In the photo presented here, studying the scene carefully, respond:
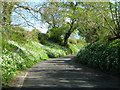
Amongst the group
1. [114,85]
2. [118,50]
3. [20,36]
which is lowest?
[114,85]

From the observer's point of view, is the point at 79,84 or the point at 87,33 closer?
the point at 79,84

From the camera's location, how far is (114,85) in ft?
22.7

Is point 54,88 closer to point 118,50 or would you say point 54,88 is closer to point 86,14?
point 118,50

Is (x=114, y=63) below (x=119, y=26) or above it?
below

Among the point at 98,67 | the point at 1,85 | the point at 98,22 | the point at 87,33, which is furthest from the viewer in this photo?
the point at 87,33

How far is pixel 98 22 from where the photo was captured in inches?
546

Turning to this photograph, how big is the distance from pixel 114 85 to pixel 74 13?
978 cm

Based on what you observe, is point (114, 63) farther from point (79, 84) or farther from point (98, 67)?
point (79, 84)

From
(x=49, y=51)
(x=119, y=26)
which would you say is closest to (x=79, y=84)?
(x=119, y=26)

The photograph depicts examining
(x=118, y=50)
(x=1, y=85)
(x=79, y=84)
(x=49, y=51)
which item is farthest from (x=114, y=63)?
(x=49, y=51)

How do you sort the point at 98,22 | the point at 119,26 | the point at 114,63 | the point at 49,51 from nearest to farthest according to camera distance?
the point at 114,63 < the point at 119,26 < the point at 98,22 < the point at 49,51

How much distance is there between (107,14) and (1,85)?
9.33m

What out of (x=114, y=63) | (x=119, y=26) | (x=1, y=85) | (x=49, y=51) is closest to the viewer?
(x=1, y=85)

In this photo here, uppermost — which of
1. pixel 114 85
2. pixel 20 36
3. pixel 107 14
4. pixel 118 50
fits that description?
pixel 107 14
